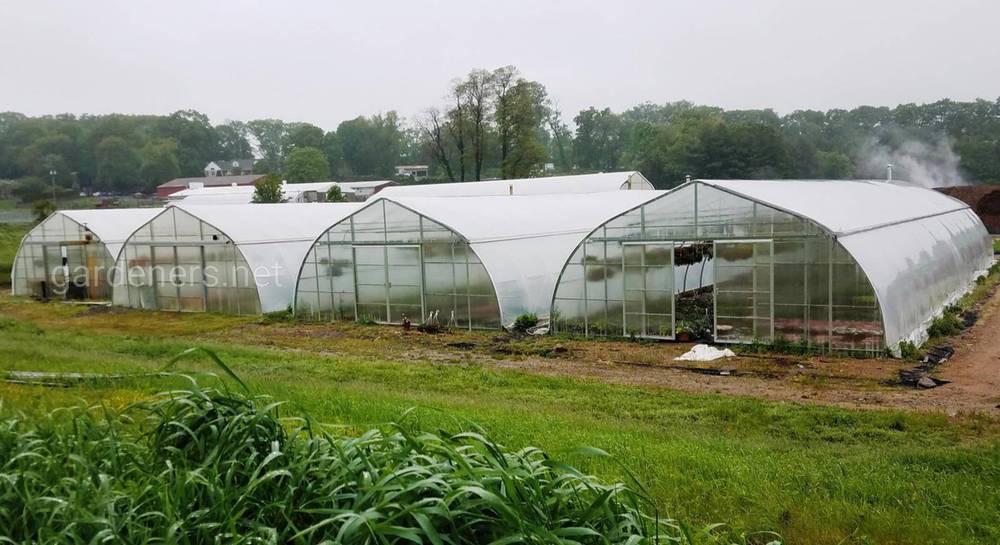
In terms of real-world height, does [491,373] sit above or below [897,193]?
below

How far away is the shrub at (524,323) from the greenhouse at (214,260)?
736 centimetres

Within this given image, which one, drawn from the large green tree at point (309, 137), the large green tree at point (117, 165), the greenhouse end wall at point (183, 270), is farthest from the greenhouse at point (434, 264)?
the large green tree at point (309, 137)

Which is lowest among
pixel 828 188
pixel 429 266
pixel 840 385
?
pixel 840 385

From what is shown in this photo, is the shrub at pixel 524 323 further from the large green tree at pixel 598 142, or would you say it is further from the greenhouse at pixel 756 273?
the large green tree at pixel 598 142

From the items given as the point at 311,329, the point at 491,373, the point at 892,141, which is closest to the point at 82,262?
the point at 311,329

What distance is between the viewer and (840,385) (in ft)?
48.4

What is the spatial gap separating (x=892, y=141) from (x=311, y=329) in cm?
6616

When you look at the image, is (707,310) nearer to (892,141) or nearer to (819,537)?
(819,537)

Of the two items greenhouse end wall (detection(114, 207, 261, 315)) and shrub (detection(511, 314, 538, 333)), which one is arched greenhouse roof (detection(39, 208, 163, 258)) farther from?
shrub (detection(511, 314, 538, 333))

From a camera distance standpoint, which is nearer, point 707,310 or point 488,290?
point 707,310

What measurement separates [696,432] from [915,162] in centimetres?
6794

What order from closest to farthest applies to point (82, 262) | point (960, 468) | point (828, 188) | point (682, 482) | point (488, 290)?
1. point (682, 482)
2. point (960, 468)
3. point (488, 290)
4. point (828, 188)
5. point (82, 262)

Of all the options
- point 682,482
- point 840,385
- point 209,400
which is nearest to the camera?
point 209,400

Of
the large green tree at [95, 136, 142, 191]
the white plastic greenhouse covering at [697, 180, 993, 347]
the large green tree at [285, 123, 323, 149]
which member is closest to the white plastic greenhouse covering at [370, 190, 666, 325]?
the white plastic greenhouse covering at [697, 180, 993, 347]
